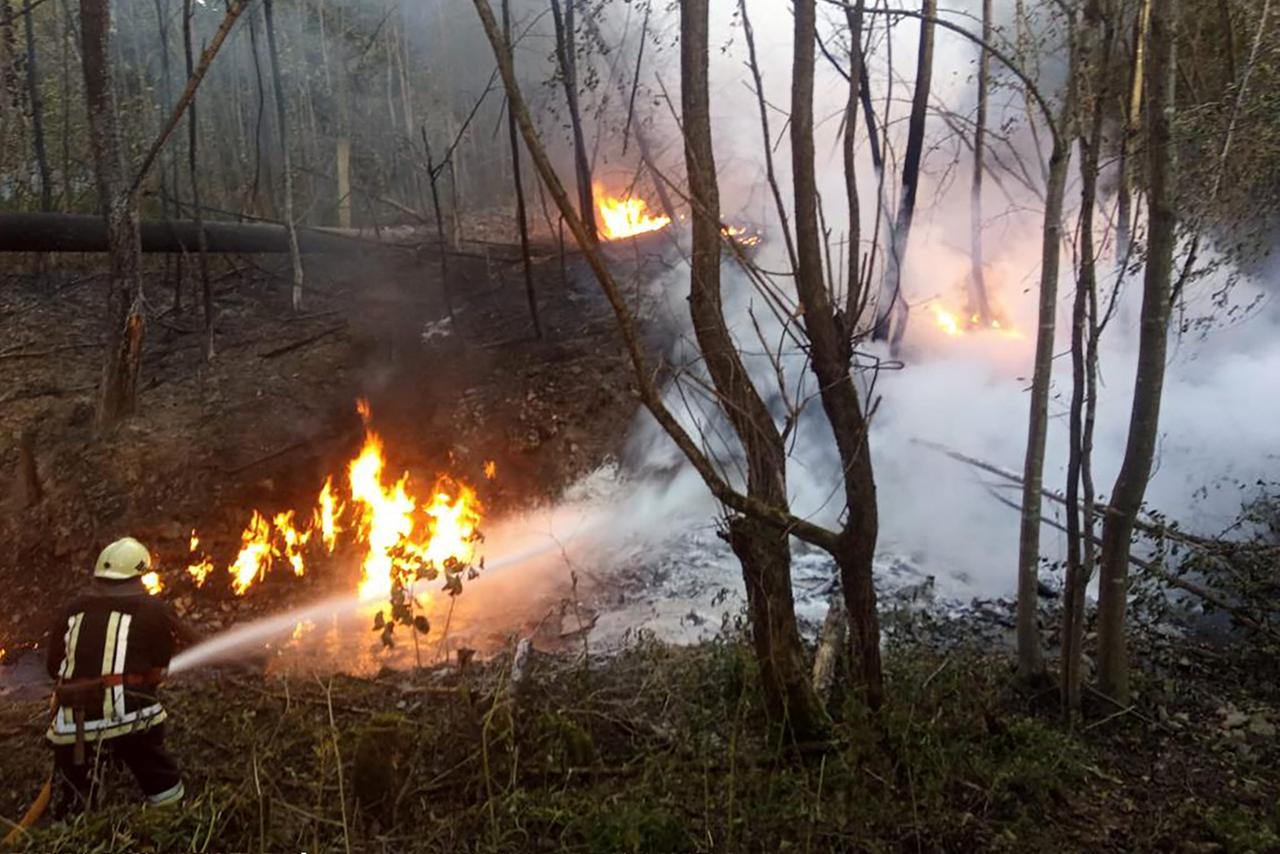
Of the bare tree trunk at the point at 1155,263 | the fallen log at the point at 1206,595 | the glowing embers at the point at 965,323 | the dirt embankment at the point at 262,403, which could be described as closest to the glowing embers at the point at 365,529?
the dirt embankment at the point at 262,403

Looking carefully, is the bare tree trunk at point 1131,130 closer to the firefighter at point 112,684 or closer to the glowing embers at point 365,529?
the firefighter at point 112,684

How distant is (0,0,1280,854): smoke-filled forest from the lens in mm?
4168

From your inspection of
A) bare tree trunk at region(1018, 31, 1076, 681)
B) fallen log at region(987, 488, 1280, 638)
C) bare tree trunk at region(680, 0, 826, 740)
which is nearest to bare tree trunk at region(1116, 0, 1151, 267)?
bare tree trunk at region(1018, 31, 1076, 681)

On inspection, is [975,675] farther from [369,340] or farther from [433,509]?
[369,340]

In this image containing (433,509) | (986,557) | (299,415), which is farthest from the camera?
(299,415)

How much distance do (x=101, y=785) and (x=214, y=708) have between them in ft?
4.29

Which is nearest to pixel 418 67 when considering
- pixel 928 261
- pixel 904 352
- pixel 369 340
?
pixel 369 340

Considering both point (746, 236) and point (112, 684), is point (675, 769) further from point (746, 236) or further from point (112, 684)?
point (746, 236)

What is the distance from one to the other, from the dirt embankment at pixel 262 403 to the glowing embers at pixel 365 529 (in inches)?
8.8

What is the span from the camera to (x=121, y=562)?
4738mm

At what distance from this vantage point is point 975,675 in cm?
587

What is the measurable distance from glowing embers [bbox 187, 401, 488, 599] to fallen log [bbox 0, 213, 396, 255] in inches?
214

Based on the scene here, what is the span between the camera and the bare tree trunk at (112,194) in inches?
389

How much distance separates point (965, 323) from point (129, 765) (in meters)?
14.2
